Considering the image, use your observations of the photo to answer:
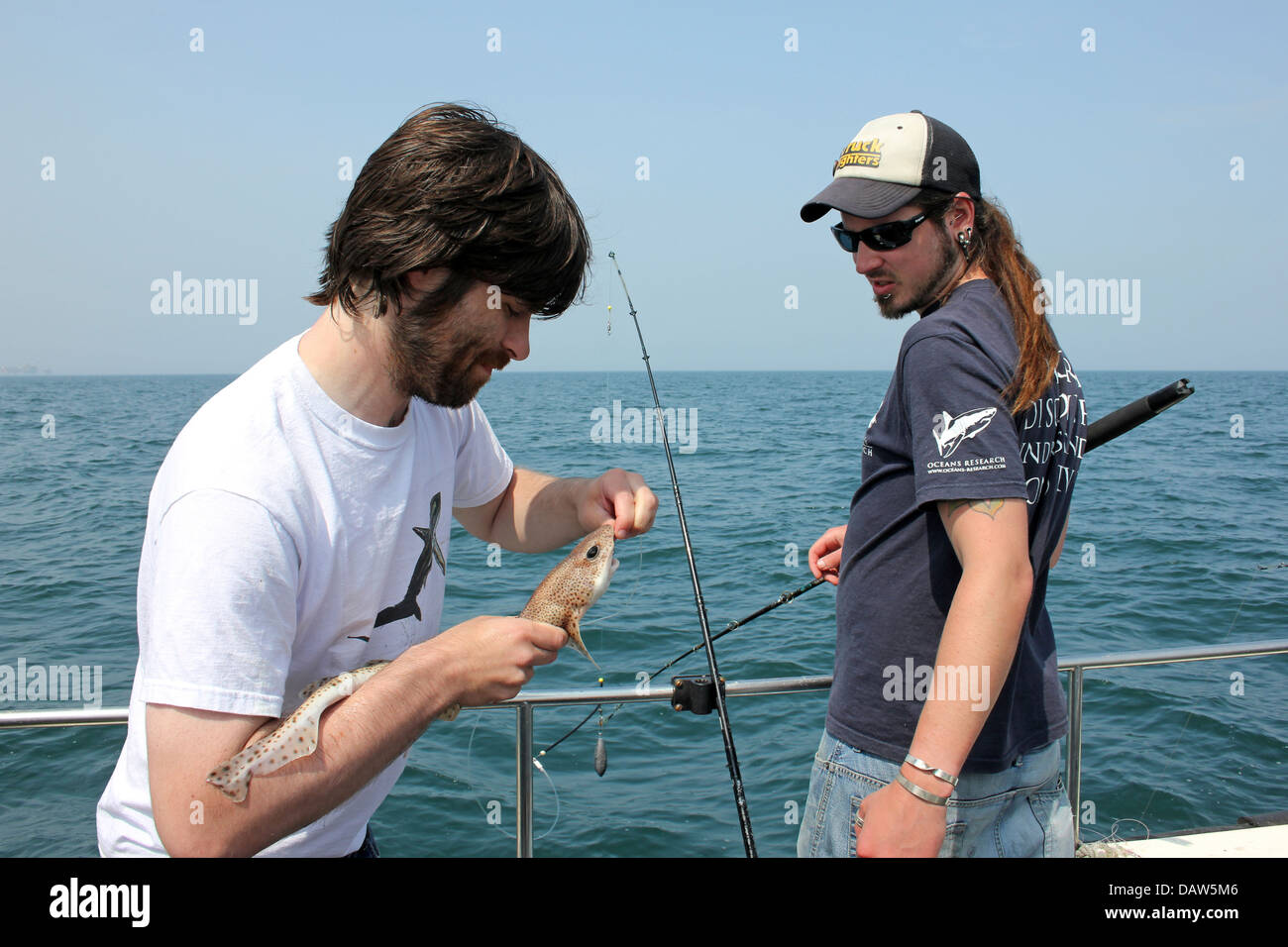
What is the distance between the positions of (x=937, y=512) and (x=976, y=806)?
2.36ft

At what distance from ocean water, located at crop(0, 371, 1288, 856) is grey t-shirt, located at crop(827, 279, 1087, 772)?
2.49 metres

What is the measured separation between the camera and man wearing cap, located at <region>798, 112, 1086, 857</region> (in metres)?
1.89

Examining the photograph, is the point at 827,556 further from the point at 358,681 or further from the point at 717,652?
the point at 717,652

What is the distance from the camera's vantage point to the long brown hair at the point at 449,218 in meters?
1.78

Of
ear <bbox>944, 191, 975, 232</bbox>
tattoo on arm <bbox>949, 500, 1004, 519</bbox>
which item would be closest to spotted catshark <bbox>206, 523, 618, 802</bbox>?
tattoo on arm <bbox>949, 500, 1004, 519</bbox>

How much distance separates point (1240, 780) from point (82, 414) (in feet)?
155

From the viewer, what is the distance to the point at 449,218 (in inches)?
70.0

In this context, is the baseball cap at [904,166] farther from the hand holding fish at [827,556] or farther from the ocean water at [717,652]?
→ the ocean water at [717,652]

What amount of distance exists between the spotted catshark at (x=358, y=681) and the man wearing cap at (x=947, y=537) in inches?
27.9

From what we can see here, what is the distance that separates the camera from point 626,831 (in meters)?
5.90

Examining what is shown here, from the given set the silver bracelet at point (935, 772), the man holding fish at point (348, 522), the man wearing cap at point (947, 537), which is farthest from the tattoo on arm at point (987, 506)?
the man holding fish at point (348, 522)

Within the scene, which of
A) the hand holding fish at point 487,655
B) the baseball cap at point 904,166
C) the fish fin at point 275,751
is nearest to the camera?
the fish fin at point 275,751
